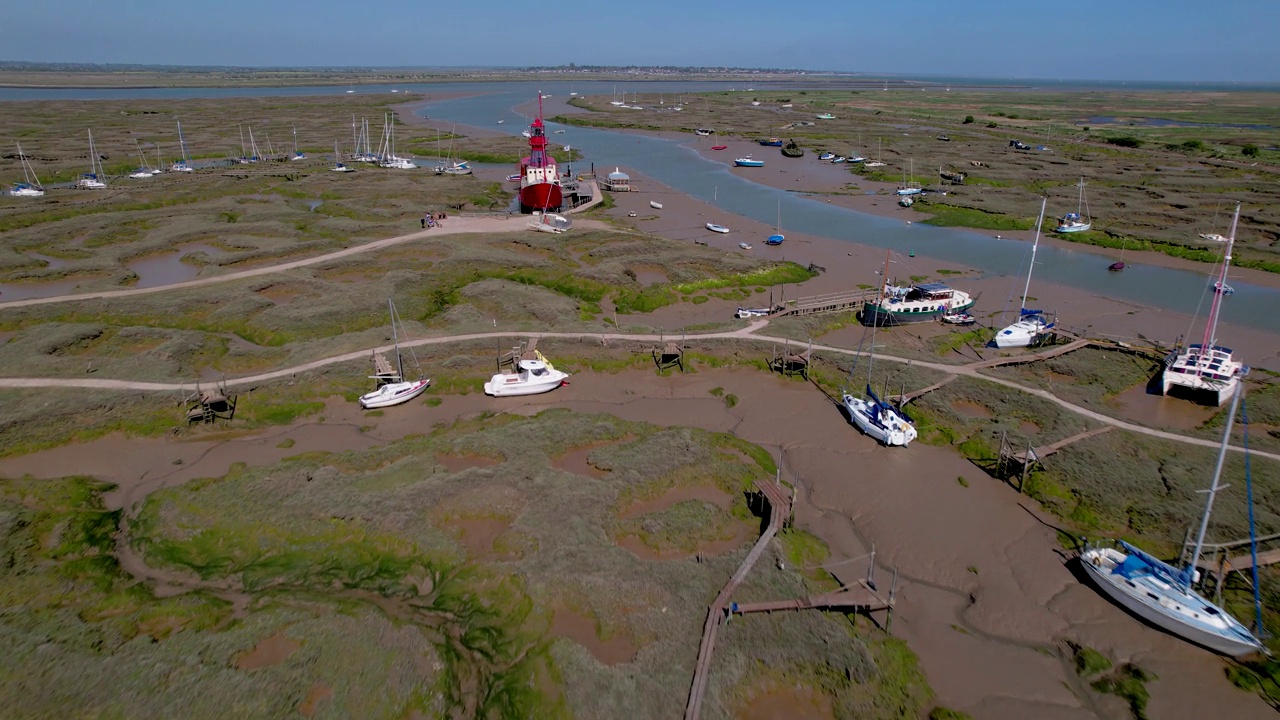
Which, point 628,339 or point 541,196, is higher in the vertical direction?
point 541,196

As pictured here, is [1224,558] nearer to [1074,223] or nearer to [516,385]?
[516,385]

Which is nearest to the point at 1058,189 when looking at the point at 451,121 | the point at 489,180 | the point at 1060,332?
the point at 1060,332

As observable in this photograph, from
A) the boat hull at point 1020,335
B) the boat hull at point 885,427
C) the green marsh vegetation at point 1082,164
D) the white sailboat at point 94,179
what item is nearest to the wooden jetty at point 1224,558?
the boat hull at point 885,427

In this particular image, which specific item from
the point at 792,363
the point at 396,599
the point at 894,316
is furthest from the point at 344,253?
the point at 894,316

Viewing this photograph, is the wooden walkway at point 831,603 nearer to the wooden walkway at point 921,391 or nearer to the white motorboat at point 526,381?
the wooden walkway at point 921,391

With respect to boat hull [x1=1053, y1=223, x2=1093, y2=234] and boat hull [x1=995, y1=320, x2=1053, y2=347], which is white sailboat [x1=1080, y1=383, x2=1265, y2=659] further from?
boat hull [x1=1053, y1=223, x2=1093, y2=234]
